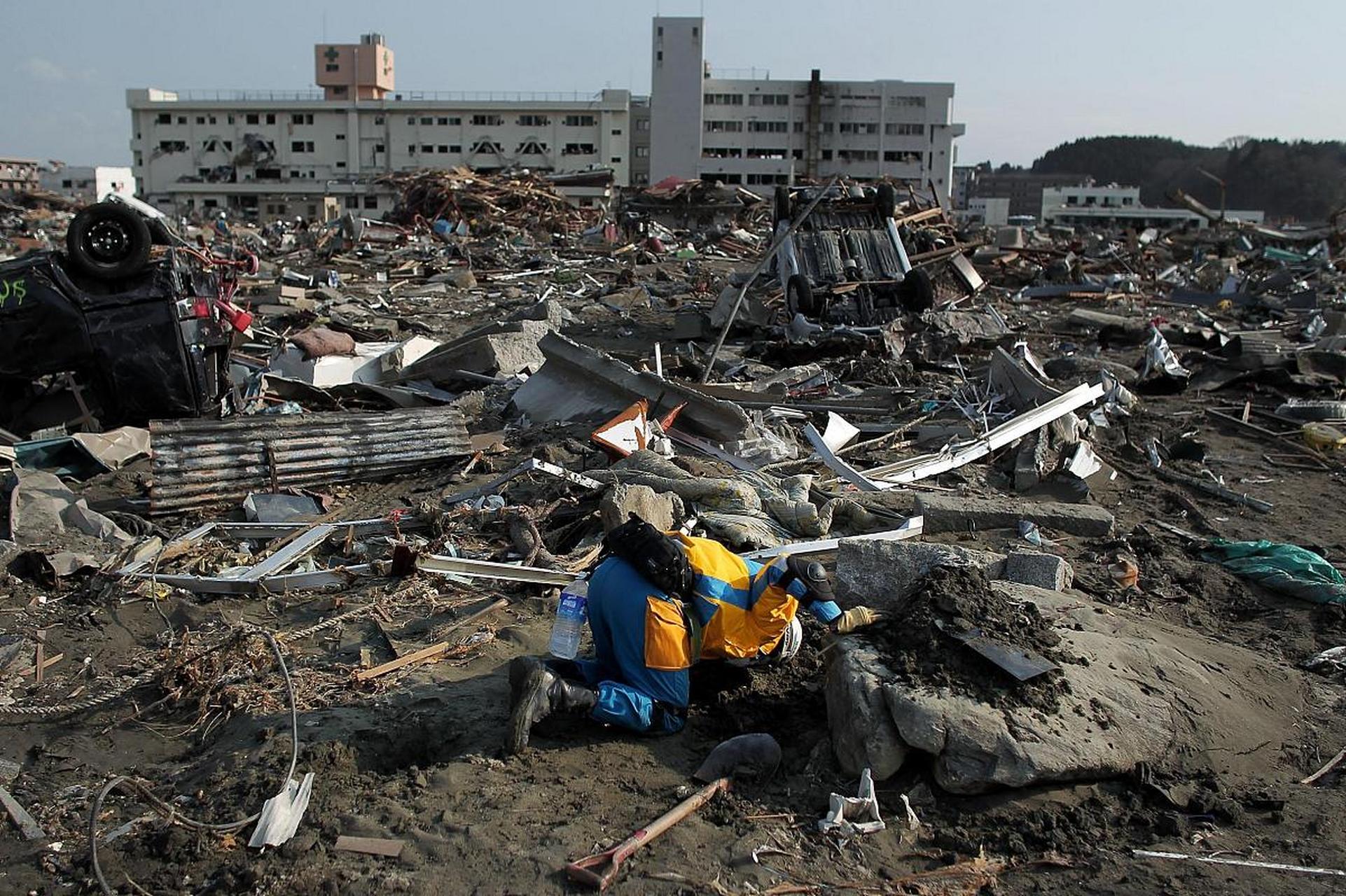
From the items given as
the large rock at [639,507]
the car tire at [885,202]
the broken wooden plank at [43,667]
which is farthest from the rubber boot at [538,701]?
the car tire at [885,202]

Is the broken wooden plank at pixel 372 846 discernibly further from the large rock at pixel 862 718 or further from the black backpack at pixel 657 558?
the large rock at pixel 862 718

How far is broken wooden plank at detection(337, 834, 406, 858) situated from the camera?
10.5 ft

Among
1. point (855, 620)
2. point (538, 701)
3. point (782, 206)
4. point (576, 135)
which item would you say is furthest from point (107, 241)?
point (576, 135)

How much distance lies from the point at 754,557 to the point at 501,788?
7.62 ft

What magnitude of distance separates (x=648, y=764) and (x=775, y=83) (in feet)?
243

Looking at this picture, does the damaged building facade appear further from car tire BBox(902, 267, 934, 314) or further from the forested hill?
car tire BBox(902, 267, 934, 314)

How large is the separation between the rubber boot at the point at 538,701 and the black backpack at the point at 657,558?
0.50 meters

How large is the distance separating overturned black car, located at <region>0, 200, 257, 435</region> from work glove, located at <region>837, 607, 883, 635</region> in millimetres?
6592

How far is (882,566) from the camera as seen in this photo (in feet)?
16.8

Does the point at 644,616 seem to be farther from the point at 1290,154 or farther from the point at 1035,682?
the point at 1290,154

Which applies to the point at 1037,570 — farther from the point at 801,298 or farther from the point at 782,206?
the point at 782,206

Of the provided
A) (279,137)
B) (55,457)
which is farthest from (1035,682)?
(279,137)

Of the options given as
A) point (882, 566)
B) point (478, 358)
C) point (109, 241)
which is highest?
point (109, 241)

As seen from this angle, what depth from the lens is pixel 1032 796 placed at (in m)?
3.53
